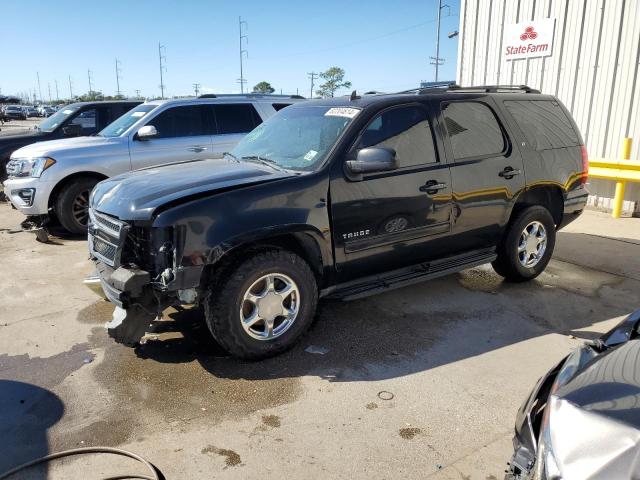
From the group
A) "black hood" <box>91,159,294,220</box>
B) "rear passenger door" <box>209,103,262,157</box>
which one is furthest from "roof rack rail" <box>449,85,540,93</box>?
"rear passenger door" <box>209,103,262,157</box>

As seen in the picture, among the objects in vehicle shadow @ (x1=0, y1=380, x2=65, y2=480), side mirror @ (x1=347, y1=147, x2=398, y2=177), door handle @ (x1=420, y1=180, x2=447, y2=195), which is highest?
side mirror @ (x1=347, y1=147, x2=398, y2=177)

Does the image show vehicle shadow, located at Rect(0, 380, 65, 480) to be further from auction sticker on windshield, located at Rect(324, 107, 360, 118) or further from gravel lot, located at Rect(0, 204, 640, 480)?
auction sticker on windshield, located at Rect(324, 107, 360, 118)

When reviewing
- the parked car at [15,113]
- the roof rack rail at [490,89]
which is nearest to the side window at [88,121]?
the roof rack rail at [490,89]

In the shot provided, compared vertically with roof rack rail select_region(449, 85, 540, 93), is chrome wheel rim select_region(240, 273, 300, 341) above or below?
below

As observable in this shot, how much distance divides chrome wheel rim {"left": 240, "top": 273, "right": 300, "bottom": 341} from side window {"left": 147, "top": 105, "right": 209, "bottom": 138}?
16.7 ft

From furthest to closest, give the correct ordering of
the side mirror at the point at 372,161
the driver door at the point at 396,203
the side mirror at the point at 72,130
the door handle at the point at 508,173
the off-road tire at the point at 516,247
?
the side mirror at the point at 72,130 < the off-road tire at the point at 516,247 < the door handle at the point at 508,173 < the driver door at the point at 396,203 < the side mirror at the point at 372,161

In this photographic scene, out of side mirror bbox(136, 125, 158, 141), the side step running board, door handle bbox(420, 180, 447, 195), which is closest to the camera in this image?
the side step running board

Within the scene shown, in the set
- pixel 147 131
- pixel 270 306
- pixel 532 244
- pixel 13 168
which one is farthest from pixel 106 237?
pixel 13 168

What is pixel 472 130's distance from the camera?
4883 millimetres

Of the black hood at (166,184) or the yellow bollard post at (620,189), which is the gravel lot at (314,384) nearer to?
the black hood at (166,184)

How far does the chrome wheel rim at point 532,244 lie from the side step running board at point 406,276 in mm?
399

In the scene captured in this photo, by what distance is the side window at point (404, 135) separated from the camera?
430 centimetres

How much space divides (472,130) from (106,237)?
3316 millimetres

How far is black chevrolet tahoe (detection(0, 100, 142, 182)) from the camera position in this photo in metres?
9.52
